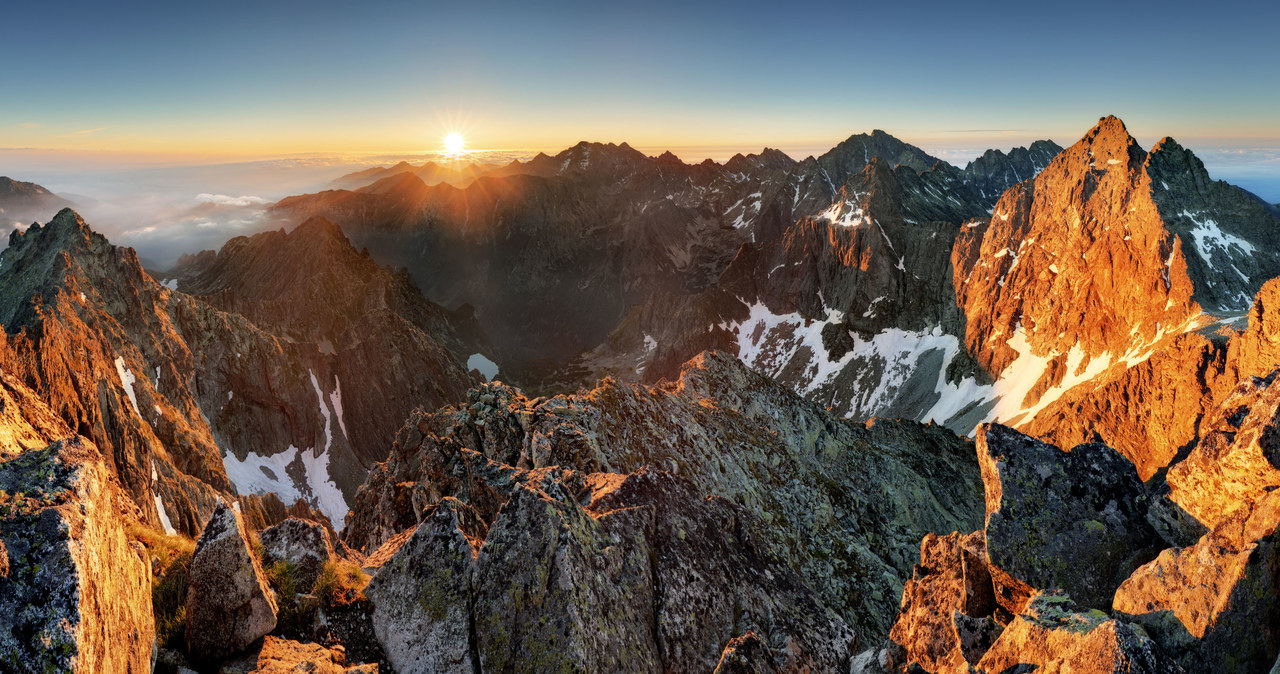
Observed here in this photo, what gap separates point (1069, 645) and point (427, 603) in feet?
41.6

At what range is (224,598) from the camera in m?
10.5

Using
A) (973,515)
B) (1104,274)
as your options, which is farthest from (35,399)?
(1104,274)

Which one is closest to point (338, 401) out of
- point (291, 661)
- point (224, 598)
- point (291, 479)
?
point (291, 479)

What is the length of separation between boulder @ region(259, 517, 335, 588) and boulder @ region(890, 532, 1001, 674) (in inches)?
563

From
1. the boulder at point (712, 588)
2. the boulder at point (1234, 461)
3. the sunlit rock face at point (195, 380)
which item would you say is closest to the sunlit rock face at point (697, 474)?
the boulder at point (712, 588)

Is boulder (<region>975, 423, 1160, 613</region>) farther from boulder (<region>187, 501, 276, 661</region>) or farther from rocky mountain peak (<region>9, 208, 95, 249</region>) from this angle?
rocky mountain peak (<region>9, 208, 95, 249</region>)

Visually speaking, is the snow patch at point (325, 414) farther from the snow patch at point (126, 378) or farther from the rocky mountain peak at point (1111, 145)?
the rocky mountain peak at point (1111, 145)

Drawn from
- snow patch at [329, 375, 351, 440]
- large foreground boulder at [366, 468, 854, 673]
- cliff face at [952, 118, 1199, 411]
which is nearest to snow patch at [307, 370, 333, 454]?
snow patch at [329, 375, 351, 440]

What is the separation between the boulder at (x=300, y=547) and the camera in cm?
1291

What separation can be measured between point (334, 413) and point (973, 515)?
135 m

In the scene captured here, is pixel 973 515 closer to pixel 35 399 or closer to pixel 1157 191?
pixel 35 399

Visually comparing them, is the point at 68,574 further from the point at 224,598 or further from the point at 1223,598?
the point at 1223,598

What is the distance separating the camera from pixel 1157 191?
13588cm

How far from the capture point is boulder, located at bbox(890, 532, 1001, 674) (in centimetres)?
1359
